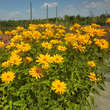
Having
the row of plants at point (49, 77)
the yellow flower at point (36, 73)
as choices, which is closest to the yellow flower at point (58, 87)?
the row of plants at point (49, 77)

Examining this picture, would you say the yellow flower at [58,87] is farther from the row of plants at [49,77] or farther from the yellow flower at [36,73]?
the yellow flower at [36,73]

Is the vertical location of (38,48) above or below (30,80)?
above

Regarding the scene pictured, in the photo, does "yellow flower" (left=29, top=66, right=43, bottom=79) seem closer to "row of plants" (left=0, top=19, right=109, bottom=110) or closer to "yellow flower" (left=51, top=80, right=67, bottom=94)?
"row of plants" (left=0, top=19, right=109, bottom=110)

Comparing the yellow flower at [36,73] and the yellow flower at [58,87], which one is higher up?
the yellow flower at [36,73]

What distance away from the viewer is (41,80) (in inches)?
67.7

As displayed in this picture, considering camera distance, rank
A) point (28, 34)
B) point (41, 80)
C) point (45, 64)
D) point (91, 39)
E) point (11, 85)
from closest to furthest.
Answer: point (45, 64) → point (41, 80) → point (11, 85) → point (91, 39) → point (28, 34)

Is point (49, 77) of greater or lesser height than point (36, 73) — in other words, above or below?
below

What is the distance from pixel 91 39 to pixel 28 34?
3.49 ft

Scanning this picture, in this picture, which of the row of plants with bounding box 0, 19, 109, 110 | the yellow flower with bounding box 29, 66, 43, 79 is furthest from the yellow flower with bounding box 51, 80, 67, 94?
the yellow flower with bounding box 29, 66, 43, 79

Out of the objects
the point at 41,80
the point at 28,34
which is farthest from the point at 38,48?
the point at 41,80

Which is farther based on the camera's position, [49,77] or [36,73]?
[49,77]

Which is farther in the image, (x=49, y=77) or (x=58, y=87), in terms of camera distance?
(x=49, y=77)

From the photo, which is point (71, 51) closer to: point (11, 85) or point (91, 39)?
point (91, 39)

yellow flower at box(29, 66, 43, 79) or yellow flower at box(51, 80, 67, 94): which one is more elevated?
yellow flower at box(29, 66, 43, 79)
